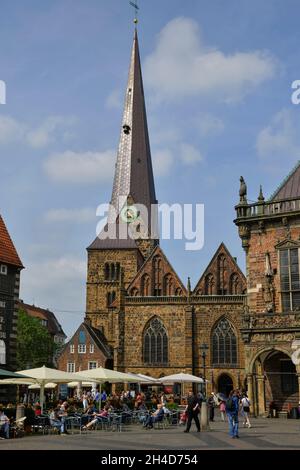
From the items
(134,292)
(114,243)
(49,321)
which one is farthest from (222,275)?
(49,321)

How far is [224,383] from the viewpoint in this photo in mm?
50844

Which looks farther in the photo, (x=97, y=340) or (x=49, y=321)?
(x=49, y=321)

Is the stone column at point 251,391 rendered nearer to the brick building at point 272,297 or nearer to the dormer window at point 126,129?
the brick building at point 272,297

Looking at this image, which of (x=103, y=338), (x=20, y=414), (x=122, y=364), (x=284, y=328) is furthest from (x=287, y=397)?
(x=103, y=338)

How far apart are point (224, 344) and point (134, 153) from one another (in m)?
32.0

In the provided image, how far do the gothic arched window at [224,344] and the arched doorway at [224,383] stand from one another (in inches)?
49.0

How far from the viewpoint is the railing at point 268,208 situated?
31.3 m

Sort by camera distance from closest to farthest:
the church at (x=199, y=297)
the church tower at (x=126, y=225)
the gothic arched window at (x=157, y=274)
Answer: the church at (x=199, y=297)
the gothic arched window at (x=157, y=274)
the church tower at (x=126, y=225)

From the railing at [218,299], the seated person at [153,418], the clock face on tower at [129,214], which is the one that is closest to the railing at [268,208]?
the seated person at [153,418]

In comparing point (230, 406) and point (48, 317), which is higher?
A: point (48, 317)

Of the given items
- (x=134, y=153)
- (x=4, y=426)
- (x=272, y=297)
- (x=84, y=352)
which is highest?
(x=134, y=153)

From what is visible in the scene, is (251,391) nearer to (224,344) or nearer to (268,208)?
(268,208)

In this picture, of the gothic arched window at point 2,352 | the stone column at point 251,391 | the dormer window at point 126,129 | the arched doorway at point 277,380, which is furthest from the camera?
the dormer window at point 126,129

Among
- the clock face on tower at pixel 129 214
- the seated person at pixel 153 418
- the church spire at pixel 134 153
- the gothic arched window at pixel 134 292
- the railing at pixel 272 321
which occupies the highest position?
the church spire at pixel 134 153
